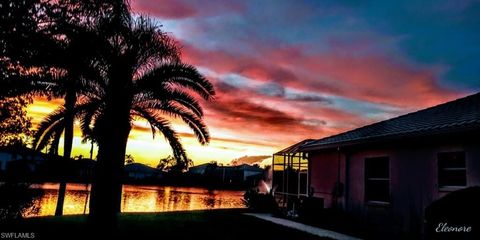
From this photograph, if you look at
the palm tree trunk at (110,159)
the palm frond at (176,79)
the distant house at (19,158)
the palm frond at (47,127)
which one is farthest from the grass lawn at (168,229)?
the palm frond at (176,79)

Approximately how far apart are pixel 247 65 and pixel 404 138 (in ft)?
26.8

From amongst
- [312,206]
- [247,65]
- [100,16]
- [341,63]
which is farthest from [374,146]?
[100,16]

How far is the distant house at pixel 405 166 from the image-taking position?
10.3m

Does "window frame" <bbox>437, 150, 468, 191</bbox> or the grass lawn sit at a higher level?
"window frame" <bbox>437, 150, 468, 191</bbox>

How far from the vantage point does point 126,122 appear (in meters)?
11.1

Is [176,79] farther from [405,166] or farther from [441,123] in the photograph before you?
[441,123]

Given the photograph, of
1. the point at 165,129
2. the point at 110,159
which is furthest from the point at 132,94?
the point at 110,159

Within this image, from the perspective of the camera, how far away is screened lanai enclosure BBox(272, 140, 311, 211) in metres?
19.0

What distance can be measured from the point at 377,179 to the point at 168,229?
725 centimetres

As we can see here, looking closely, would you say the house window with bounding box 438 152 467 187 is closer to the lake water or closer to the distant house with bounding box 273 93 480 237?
the distant house with bounding box 273 93 480 237

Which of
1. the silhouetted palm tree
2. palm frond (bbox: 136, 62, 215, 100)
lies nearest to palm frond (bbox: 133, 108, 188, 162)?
the silhouetted palm tree

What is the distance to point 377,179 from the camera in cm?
1317

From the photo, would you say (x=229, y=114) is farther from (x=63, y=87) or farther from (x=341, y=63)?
(x=63, y=87)

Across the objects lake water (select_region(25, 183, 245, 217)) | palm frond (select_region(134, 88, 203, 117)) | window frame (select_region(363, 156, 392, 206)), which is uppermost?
palm frond (select_region(134, 88, 203, 117))
